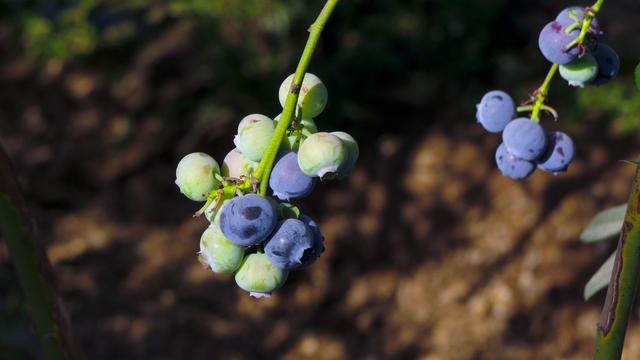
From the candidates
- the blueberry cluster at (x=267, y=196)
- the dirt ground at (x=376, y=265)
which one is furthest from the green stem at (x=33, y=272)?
the dirt ground at (x=376, y=265)

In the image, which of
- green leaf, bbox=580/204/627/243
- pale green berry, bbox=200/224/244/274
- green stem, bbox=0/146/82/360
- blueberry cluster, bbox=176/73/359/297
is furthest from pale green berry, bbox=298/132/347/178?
green leaf, bbox=580/204/627/243

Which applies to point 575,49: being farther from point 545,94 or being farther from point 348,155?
point 348,155

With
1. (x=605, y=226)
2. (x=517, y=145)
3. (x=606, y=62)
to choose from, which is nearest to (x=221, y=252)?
(x=517, y=145)

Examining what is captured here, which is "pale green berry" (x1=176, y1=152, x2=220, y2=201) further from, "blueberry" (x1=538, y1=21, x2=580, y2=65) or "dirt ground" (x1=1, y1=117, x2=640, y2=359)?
"dirt ground" (x1=1, y1=117, x2=640, y2=359)

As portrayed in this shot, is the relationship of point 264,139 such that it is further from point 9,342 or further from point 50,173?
point 50,173

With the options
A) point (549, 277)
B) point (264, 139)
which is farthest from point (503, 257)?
point (264, 139)

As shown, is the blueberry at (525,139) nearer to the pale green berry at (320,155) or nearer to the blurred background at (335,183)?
the pale green berry at (320,155)
